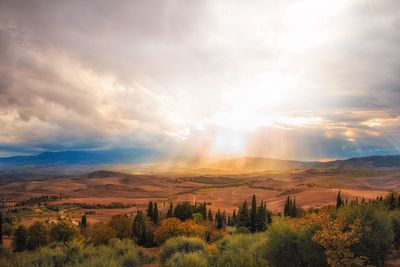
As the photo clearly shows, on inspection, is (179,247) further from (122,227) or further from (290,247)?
(122,227)

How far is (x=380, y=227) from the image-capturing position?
30.2 m

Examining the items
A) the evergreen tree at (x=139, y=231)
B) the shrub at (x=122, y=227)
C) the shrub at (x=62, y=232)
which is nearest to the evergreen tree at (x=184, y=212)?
the evergreen tree at (x=139, y=231)

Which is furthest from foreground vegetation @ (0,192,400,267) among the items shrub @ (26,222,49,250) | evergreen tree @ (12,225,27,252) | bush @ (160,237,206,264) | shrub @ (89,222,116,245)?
evergreen tree @ (12,225,27,252)

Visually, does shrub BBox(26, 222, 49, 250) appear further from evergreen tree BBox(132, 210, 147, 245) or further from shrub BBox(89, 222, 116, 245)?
evergreen tree BBox(132, 210, 147, 245)

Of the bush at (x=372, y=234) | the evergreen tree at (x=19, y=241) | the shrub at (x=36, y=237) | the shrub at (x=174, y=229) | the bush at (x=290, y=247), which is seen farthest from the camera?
the evergreen tree at (x=19, y=241)

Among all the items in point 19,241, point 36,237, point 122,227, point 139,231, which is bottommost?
point 19,241

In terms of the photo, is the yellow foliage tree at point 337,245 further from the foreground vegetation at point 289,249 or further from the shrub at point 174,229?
the shrub at point 174,229

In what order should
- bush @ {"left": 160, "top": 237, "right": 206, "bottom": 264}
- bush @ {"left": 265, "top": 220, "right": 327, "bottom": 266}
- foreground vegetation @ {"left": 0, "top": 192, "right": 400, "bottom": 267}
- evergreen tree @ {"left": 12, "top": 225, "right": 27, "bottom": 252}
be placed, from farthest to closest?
evergreen tree @ {"left": 12, "top": 225, "right": 27, "bottom": 252} < bush @ {"left": 160, "top": 237, "right": 206, "bottom": 264} < bush @ {"left": 265, "top": 220, "right": 327, "bottom": 266} < foreground vegetation @ {"left": 0, "top": 192, "right": 400, "bottom": 267}

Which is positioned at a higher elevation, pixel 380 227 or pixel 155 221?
pixel 380 227

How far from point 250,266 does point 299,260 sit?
502 inches

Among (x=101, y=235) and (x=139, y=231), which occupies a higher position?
(x=101, y=235)

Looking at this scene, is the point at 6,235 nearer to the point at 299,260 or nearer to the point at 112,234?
the point at 112,234

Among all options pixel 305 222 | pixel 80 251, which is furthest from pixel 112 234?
pixel 305 222

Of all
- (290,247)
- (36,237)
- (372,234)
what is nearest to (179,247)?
(290,247)
